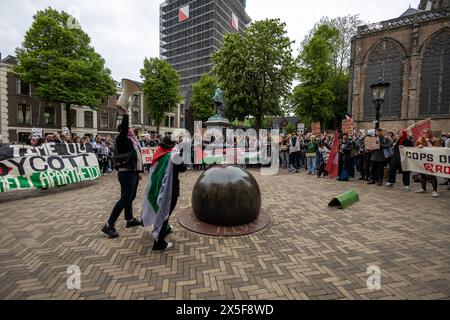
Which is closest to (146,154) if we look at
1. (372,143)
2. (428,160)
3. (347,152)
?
(347,152)

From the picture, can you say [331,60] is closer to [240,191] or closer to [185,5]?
[240,191]

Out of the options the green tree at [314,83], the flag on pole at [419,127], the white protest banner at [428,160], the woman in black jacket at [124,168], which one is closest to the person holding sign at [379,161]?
the white protest banner at [428,160]

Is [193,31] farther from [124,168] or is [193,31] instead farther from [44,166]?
[124,168]

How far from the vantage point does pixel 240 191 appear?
4777 millimetres

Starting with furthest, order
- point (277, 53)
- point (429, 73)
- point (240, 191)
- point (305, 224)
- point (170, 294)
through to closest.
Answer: point (429, 73)
point (277, 53)
point (305, 224)
point (240, 191)
point (170, 294)

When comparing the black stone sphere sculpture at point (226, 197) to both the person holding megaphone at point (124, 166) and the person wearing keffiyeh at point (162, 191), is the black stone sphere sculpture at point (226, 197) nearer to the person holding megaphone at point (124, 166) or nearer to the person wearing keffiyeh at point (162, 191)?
the person wearing keffiyeh at point (162, 191)

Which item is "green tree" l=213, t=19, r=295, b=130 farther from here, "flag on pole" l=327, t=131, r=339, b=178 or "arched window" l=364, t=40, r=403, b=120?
"arched window" l=364, t=40, r=403, b=120

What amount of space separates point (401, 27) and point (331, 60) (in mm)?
10808

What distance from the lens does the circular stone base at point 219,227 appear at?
4.57 m

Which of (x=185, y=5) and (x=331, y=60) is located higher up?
(x=185, y=5)

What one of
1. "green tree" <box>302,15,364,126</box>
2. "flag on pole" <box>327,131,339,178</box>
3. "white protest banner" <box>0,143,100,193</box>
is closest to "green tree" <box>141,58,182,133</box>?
"green tree" <box>302,15,364,126</box>

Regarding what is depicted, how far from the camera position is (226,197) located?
4711 mm

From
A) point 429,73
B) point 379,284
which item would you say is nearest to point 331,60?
point 429,73

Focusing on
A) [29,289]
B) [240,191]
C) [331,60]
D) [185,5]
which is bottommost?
[29,289]
